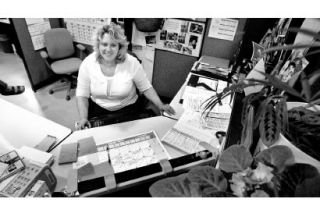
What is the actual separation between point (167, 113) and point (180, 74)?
108cm

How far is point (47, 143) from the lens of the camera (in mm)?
1035

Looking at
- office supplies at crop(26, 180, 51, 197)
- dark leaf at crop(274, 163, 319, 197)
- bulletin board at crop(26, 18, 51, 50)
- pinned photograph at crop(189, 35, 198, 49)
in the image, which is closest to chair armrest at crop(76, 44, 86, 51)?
bulletin board at crop(26, 18, 51, 50)

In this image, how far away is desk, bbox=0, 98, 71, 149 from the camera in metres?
1.10

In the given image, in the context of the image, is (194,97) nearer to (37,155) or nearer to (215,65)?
(215,65)

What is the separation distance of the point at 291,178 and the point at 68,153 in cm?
92

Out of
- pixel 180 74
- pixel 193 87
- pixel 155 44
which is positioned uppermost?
pixel 155 44

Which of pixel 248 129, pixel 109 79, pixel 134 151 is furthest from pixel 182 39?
pixel 248 129

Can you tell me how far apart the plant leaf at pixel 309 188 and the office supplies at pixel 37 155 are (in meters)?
0.96

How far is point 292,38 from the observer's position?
2.76 ft

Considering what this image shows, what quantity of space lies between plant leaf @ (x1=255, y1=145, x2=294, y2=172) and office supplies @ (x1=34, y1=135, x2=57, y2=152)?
989 millimetres

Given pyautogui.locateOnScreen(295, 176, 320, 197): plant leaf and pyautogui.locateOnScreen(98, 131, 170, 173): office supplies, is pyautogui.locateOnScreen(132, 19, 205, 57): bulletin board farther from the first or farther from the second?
pyautogui.locateOnScreen(295, 176, 320, 197): plant leaf
